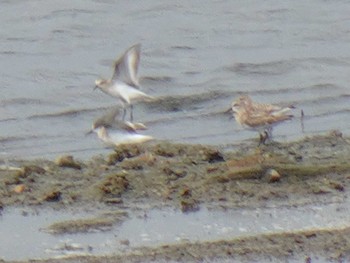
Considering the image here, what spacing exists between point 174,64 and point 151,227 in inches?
277

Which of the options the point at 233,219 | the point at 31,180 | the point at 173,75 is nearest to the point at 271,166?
the point at 233,219

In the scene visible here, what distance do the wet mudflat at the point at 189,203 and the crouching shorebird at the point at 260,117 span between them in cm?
50

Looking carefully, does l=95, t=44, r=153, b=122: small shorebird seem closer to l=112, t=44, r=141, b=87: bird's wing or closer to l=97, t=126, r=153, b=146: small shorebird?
l=112, t=44, r=141, b=87: bird's wing

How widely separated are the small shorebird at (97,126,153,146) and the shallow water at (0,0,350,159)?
526 mm

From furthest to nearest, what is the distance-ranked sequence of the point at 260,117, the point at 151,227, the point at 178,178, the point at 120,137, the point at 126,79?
1. the point at 126,79
2. the point at 260,117
3. the point at 120,137
4. the point at 178,178
5. the point at 151,227

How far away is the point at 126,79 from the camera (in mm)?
10984

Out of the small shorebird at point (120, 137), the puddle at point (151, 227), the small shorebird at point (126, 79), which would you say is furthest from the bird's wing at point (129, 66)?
the puddle at point (151, 227)

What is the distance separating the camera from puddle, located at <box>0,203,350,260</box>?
21.1 feet

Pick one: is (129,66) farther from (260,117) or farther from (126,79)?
(260,117)

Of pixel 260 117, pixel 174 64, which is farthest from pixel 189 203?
pixel 174 64

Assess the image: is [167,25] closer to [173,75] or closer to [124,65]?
[173,75]

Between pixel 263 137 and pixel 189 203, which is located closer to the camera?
pixel 189 203

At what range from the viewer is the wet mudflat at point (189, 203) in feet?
20.5

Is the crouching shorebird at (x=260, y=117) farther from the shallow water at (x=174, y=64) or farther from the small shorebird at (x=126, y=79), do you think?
the small shorebird at (x=126, y=79)
